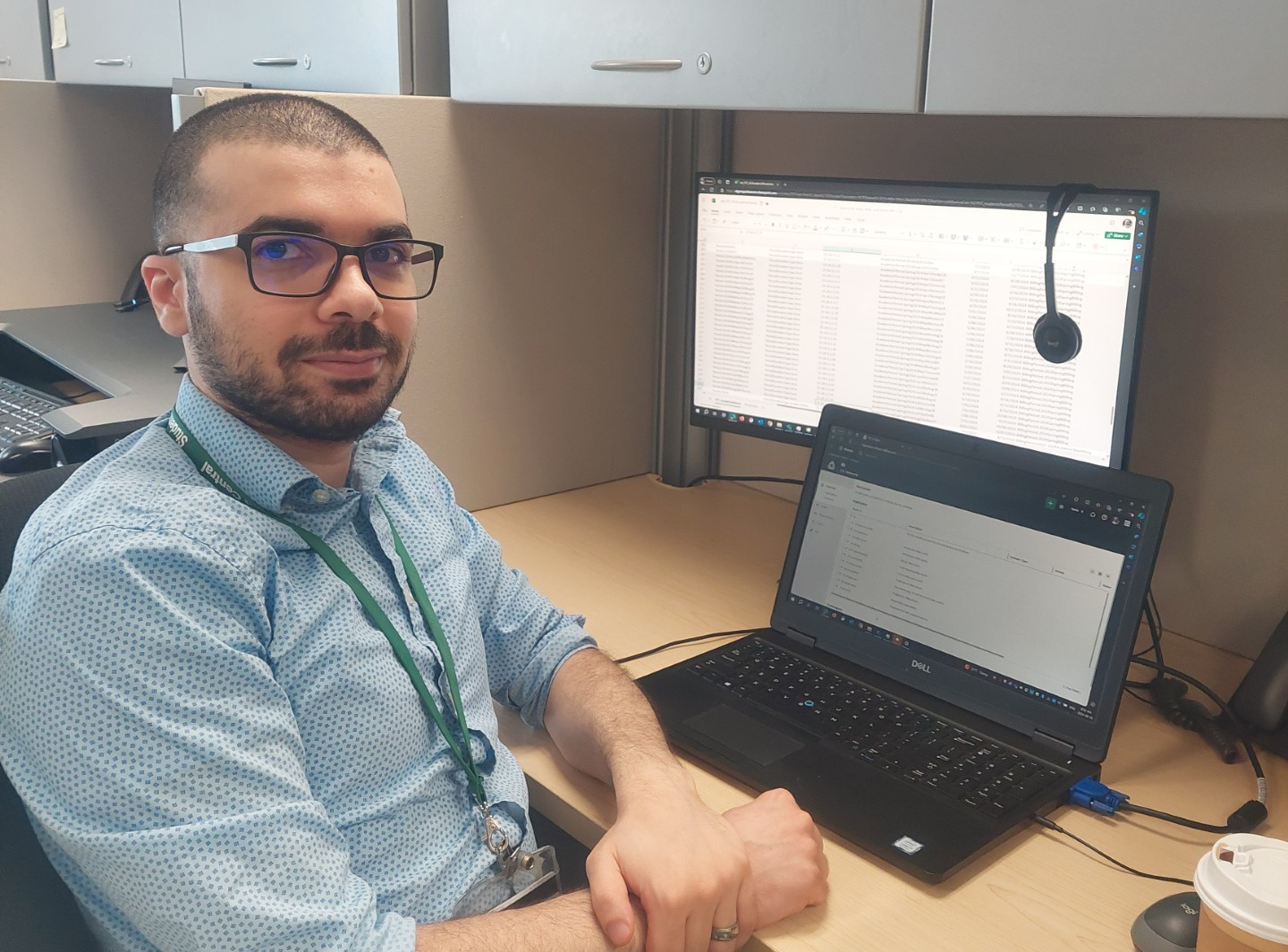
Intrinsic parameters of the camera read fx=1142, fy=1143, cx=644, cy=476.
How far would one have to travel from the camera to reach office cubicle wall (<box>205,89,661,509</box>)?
146cm

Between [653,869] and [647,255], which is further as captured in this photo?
[647,255]

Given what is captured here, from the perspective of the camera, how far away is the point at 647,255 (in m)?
1.72

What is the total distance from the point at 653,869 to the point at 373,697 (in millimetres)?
249

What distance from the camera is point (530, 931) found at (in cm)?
81

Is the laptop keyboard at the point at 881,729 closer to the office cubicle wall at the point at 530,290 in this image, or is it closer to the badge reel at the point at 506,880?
the badge reel at the point at 506,880

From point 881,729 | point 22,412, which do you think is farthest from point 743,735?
point 22,412

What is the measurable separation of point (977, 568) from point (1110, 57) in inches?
18.1

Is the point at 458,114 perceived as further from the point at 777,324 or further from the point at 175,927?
the point at 175,927

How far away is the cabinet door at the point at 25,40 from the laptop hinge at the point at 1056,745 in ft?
7.06

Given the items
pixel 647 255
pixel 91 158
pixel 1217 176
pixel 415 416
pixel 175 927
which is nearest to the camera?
pixel 175 927

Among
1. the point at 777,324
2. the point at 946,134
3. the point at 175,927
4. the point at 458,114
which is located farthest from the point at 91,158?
the point at 175,927

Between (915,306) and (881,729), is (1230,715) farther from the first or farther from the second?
(915,306)

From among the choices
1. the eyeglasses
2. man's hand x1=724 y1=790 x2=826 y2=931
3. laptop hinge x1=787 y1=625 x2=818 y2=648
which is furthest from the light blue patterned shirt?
laptop hinge x1=787 y1=625 x2=818 y2=648

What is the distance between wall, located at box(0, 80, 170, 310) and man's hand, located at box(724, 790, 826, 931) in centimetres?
199
